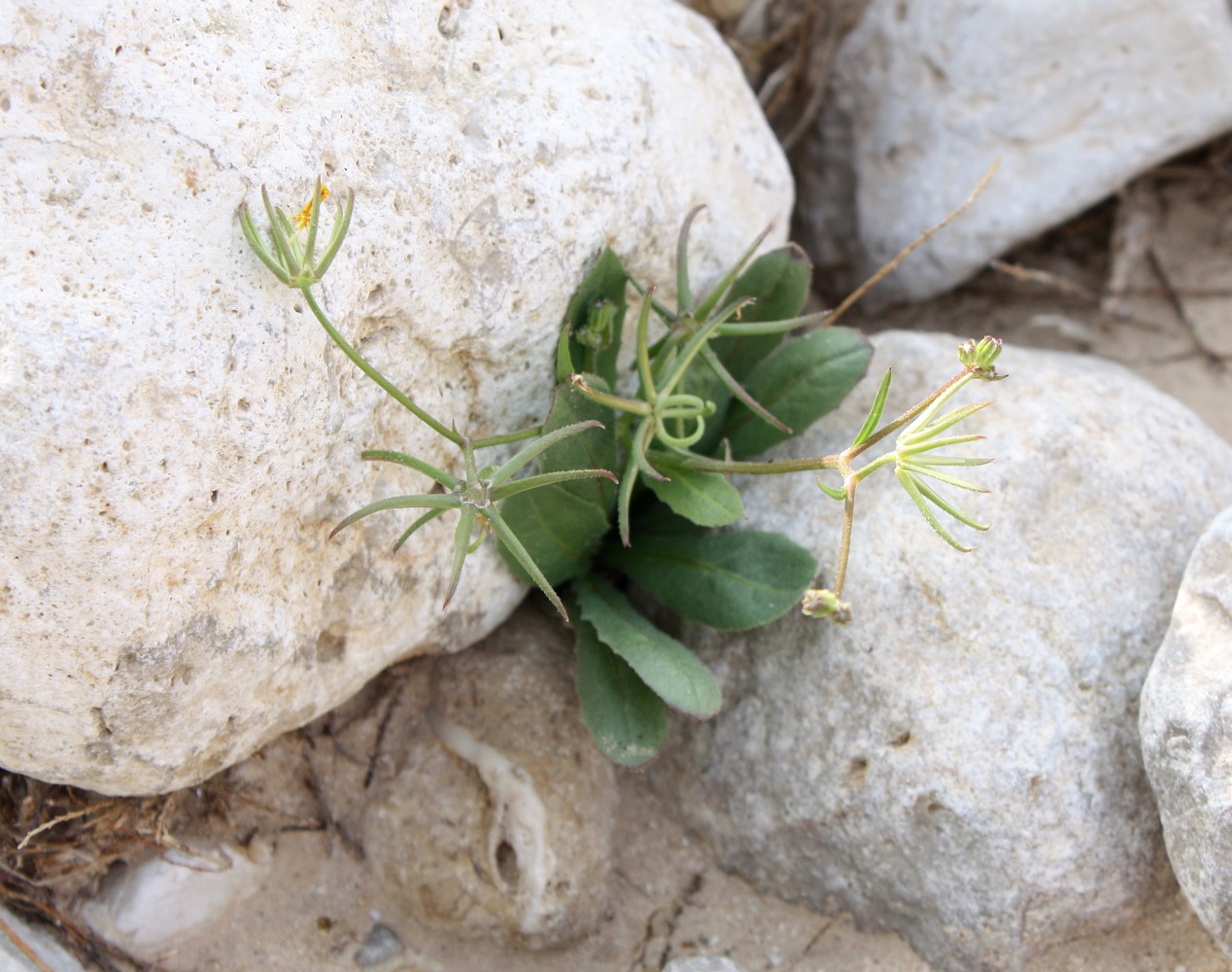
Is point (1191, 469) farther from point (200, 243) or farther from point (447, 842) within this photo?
point (200, 243)

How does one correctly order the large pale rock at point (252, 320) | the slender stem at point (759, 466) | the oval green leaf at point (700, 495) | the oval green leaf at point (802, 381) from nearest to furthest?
the large pale rock at point (252, 320), the slender stem at point (759, 466), the oval green leaf at point (700, 495), the oval green leaf at point (802, 381)

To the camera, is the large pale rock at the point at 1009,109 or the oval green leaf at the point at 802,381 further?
the large pale rock at the point at 1009,109

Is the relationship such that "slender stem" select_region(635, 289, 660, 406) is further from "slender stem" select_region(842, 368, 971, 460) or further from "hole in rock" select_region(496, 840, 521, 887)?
"hole in rock" select_region(496, 840, 521, 887)

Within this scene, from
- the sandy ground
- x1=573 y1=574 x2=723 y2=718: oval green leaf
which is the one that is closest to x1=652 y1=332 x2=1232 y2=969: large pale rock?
the sandy ground

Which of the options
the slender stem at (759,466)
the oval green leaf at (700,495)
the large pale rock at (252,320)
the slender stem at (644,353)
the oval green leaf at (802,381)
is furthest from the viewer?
the oval green leaf at (802,381)

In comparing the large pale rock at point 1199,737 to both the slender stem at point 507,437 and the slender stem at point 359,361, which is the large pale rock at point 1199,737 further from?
the slender stem at point 359,361

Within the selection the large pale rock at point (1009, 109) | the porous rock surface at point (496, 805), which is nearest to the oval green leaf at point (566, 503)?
the porous rock surface at point (496, 805)
